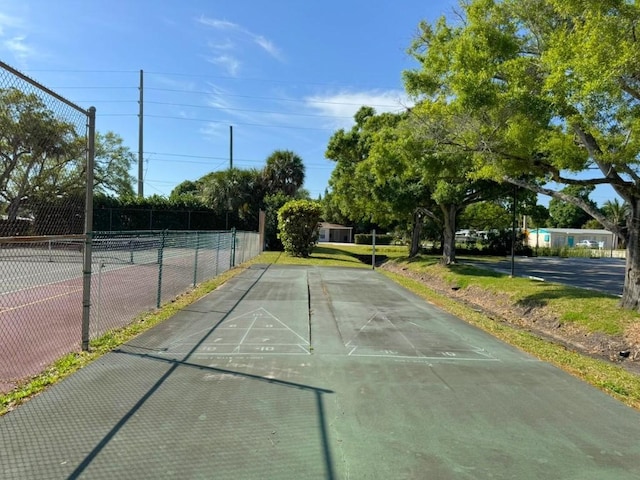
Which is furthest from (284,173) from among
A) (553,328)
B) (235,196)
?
(553,328)

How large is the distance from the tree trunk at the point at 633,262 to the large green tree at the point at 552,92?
0.9 inches

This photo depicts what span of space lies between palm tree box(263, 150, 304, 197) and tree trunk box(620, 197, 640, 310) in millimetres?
34806

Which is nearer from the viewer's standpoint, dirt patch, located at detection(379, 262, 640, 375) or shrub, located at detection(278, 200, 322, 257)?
dirt patch, located at detection(379, 262, 640, 375)

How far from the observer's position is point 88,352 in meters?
6.63

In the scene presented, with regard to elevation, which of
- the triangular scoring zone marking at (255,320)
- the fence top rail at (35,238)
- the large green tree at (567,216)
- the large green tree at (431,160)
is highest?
the large green tree at (567,216)

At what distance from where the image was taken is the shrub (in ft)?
103

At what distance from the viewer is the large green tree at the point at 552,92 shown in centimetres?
785

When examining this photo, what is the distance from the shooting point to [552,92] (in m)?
9.40

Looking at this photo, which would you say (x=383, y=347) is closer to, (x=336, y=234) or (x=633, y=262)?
(x=633, y=262)

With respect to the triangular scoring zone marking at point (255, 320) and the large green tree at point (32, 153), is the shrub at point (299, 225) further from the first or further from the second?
the large green tree at point (32, 153)

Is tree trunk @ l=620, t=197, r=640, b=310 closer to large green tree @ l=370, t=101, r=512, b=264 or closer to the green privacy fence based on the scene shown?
large green tree @ l=370, t=101, r=512, b=264

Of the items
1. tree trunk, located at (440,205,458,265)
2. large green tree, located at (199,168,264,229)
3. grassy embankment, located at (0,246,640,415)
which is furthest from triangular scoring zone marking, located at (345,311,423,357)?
large green tree, located at (199,168,264,229)

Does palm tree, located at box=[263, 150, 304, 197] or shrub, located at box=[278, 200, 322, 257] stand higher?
palm tree, located at box=[263, 150, 304, 197]

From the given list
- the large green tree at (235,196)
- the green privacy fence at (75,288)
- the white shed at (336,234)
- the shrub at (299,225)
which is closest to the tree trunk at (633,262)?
the green privacy fence at (75,288)
